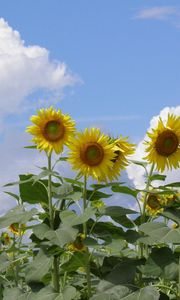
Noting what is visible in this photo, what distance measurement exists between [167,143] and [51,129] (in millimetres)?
675

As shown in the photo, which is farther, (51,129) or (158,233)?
(51,129)

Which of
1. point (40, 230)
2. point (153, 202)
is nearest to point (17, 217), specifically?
point (40, 230)

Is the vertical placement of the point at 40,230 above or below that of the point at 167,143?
below

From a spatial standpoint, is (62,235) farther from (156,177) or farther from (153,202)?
(153,202)

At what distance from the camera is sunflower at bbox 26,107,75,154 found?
12.3 ft

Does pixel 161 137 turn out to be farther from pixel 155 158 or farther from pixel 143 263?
pixel 143 263

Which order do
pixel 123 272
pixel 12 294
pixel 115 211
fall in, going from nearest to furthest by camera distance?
pixel 123 272 < pixel 115 211 < pixel 12 294

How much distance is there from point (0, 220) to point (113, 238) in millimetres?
648

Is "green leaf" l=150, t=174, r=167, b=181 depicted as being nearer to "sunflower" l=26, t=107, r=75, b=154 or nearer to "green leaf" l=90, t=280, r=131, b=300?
"sunflower" l=26, t=107, r=75, b=154

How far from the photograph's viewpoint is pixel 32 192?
12.4ft

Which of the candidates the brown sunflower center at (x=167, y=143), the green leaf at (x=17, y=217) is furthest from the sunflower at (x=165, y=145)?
the green leaf at (x=17, y=217)

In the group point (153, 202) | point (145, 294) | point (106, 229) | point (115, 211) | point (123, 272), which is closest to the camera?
point (145, 294)

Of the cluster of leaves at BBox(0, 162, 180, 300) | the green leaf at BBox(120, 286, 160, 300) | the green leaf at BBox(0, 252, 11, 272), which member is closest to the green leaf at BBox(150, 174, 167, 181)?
the cluster of leaves at BBox(0, 162, 180, 300)

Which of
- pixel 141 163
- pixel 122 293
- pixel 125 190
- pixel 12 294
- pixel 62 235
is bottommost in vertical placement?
pixel 12 294
